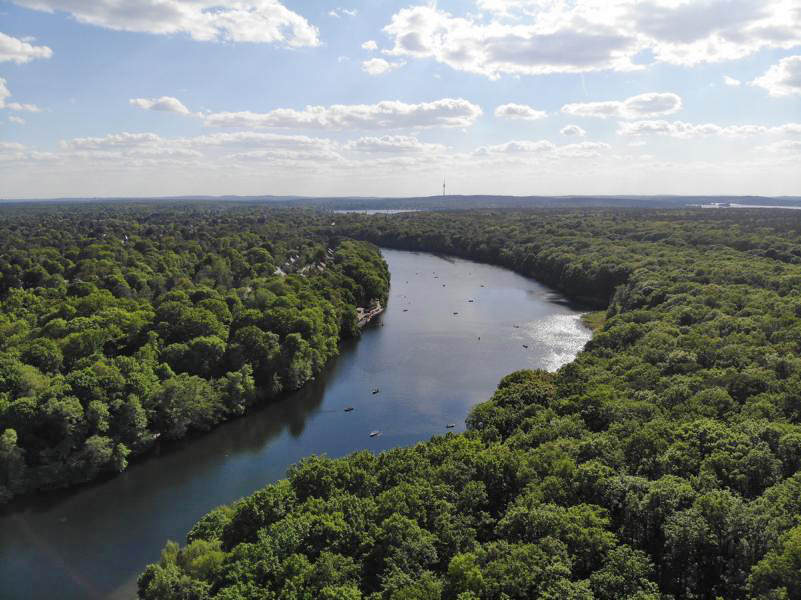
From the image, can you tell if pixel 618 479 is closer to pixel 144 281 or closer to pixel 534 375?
pixel 534 375

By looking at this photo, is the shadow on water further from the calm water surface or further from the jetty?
the jetty

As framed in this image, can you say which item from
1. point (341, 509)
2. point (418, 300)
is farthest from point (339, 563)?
point (418, 300)

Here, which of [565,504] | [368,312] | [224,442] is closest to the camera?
[565,504]

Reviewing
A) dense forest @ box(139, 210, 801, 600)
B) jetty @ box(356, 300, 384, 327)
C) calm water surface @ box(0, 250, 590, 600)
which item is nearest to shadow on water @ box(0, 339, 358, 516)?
calm water surface @ box(0, 250, 590, 600)

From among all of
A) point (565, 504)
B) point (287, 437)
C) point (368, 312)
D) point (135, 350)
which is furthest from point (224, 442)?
point (368, 312)

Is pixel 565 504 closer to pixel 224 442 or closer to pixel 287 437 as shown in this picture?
pixel 287 437
